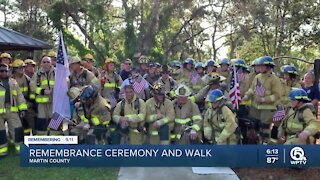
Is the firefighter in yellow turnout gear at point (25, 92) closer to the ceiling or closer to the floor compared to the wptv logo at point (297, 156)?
closer to the ceiling

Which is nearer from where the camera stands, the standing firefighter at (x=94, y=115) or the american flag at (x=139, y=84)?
the standing firefighter at (x=94, y=115)

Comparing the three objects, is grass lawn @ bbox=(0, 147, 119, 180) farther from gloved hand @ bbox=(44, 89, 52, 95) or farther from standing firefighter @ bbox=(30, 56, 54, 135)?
gloved hand @ bbox=(44, 89, 52, 95)

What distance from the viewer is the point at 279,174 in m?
7.03

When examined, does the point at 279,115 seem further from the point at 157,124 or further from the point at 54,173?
the point at 54,173

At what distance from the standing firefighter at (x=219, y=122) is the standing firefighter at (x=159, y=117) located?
68 centimetres

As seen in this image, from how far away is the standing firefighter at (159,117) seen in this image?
774 cm

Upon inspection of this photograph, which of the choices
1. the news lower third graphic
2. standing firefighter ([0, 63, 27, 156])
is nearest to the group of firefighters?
standing firefighter ([0, 63, 27, 156])

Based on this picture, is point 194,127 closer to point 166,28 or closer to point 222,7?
point 166,28

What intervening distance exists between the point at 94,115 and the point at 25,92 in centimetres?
219

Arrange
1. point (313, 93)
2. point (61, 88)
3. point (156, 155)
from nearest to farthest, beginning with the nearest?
point (156, 155)
point (61, 88)
point (313, 93)

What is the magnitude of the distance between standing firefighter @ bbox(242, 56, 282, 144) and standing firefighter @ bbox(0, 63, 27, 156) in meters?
4.32

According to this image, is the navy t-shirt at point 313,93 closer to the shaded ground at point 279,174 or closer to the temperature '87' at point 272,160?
the shaded ground at point 279,174

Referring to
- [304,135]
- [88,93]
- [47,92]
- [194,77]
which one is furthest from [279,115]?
[47,92]

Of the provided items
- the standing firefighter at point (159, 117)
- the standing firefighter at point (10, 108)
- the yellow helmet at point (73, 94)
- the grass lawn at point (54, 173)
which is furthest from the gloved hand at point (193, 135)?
the standing firefighter at point (10, 108)
